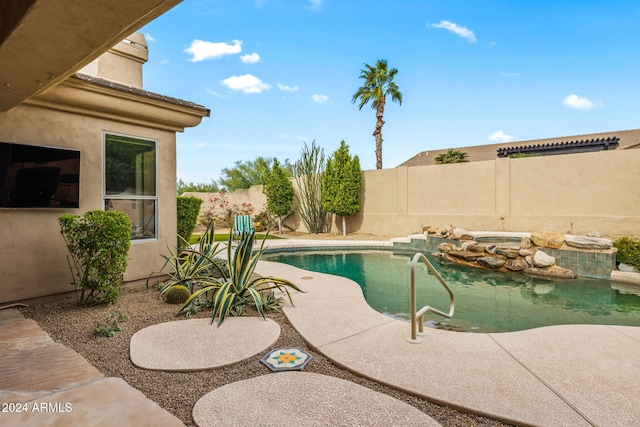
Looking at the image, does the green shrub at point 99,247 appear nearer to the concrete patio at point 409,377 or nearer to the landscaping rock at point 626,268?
the concrete patio at point 409,377

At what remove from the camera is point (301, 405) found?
2.26 metres

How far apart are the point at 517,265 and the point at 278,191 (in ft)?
36.7

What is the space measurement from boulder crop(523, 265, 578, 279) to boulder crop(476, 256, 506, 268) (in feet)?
1.86

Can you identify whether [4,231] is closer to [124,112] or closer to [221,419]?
[124,112]

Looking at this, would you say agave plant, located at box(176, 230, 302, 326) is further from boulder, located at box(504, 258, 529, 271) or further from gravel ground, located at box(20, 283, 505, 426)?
boulder, located at box(504, 258, 529, 271)

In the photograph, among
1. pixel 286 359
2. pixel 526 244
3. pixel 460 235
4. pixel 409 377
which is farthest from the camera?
pixel 460 235

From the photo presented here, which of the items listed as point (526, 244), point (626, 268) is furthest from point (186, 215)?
point (626, 268)

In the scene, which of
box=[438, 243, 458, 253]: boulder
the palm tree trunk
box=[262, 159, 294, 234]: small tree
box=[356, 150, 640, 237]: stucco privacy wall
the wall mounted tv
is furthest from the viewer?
the palm tree trunk

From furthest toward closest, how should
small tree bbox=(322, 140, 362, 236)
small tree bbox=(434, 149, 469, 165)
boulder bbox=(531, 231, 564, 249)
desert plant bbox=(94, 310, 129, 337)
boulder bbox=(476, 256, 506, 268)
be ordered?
1. small tree bbox=(434, 149, 469, 165)
2. small tree bbox=(322, 140, 362, 236)
3. boulder bbox=(476, 256, 506, 268)
4. boulder bbox=(531, 231, 564, 249)
5. desert plant bbox=(94, 310, 129, 337)

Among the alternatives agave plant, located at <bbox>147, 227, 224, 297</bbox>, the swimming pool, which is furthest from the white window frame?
the swimming pool

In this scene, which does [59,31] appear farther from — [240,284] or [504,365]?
[504,365]

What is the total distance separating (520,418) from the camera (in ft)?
6.89

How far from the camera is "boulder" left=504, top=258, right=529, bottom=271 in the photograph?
8195 millimetres

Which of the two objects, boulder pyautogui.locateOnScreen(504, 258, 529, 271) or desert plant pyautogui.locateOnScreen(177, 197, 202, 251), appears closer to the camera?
desert plant pyautogui.locateOnScreen(177, 197, 202, 251)
